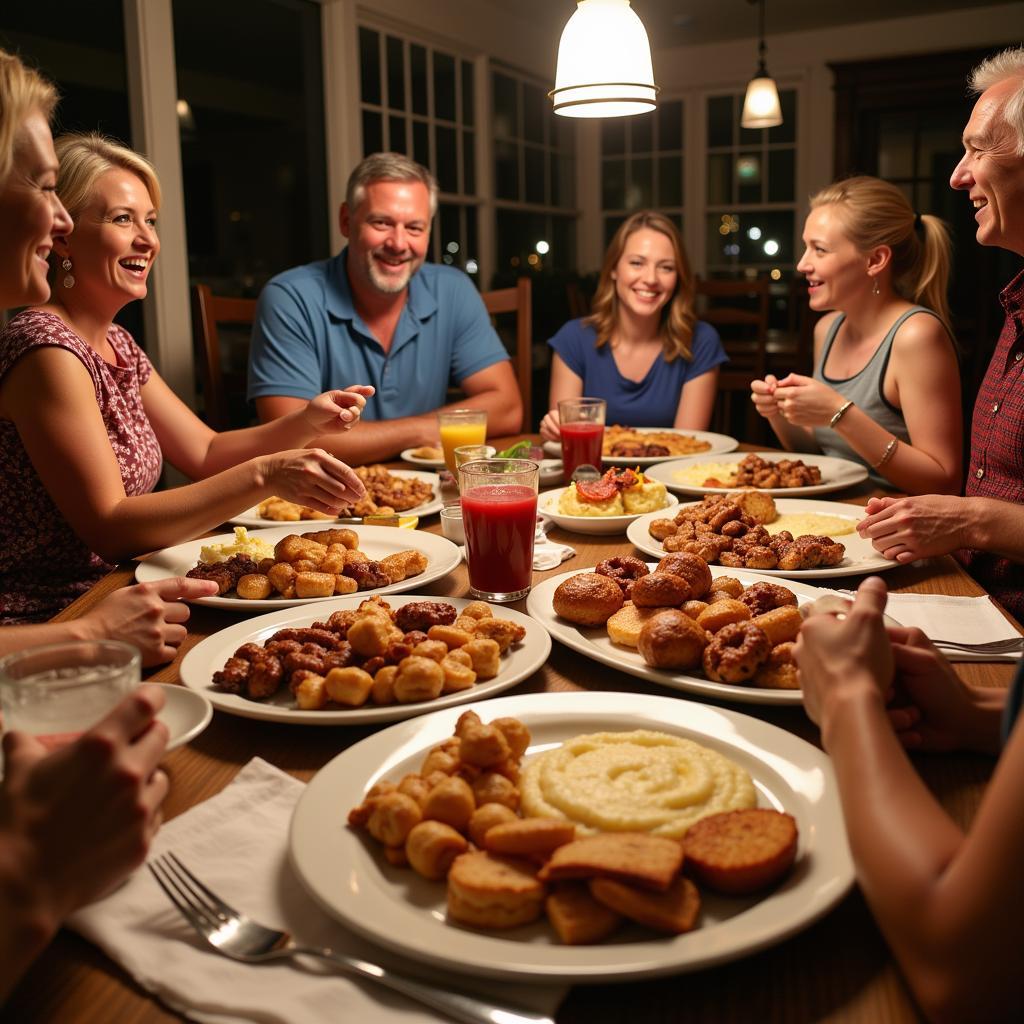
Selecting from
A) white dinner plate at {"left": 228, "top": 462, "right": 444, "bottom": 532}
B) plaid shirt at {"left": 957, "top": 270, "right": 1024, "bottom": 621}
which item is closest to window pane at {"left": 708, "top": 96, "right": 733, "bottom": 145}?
plaid shirt at {"left": 957, "top": 270, "right": 1024, "bottom": 621}

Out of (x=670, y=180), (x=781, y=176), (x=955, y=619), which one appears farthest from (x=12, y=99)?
(x=670, y=180)

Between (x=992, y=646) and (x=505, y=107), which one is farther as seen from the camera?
(x=505, y=107)

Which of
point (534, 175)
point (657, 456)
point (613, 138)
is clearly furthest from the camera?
point (613, 138)

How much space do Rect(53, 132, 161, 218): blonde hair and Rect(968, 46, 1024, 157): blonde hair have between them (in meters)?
1.90

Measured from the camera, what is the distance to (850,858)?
77 centimetres

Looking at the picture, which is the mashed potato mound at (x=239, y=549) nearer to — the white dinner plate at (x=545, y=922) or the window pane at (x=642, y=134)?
the white dinner plate at (x=545, y=922)

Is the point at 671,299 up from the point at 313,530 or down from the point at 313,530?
up

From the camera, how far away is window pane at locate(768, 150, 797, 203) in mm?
8344

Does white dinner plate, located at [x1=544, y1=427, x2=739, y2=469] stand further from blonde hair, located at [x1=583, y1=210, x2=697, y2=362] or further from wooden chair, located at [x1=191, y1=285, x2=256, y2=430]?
wooden chair, located at [x1=191, y1=285, x2=256, y2=430]

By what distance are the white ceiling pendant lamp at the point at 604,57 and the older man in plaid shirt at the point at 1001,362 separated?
0.76m

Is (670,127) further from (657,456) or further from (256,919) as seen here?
(256,919)

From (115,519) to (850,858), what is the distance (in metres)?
1.47

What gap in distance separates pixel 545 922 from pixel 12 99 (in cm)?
129

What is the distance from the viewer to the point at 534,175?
8.02 m
